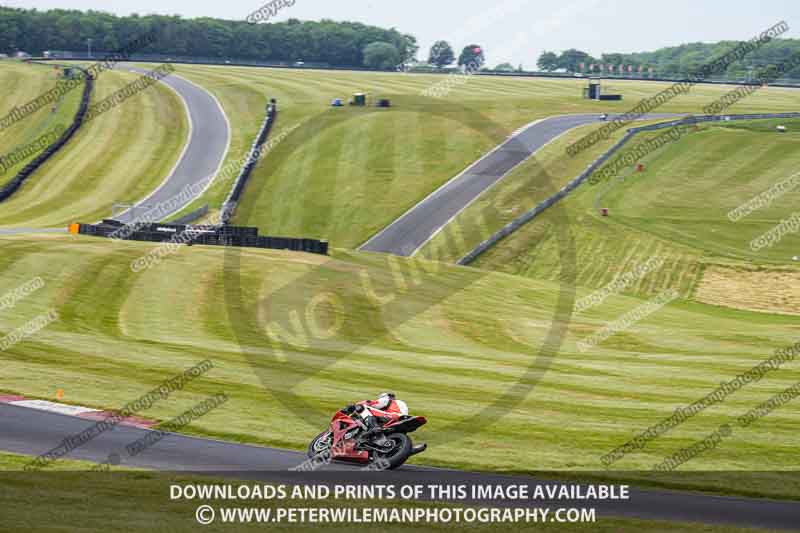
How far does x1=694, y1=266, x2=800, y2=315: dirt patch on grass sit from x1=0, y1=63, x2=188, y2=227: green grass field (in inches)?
1741

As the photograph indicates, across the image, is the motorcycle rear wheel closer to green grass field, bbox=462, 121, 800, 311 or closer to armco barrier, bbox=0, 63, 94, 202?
green grass field, bbox=462, 121, 800, 311

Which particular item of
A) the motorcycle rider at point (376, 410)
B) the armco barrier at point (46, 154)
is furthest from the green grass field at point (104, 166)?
the motorcycle rider at point (376, 410)

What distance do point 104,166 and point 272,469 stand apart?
7739cm

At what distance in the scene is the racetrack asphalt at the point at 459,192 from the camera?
7094cm

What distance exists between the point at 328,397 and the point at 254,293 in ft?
56.0

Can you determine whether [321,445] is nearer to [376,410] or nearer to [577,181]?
[376,410]

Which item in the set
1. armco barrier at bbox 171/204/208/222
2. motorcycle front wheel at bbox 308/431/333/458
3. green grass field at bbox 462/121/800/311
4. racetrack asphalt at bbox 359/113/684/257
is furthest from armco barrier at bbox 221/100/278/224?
motorcycle front wheel at bbox 308/431/333/458

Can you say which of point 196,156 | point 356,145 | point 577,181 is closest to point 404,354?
point 577,181

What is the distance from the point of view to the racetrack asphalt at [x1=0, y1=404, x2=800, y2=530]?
20.3 m

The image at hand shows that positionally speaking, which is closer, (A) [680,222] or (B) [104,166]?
Answer: (A) [680,222]

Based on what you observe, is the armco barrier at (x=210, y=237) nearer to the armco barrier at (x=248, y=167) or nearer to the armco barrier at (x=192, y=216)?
the armco barrier at (x=192, y=216)

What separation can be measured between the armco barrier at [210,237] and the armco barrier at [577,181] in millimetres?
12403

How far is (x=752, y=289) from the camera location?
61.1m

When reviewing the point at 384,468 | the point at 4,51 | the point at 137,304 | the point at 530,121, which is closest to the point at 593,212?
the point at 530,121
